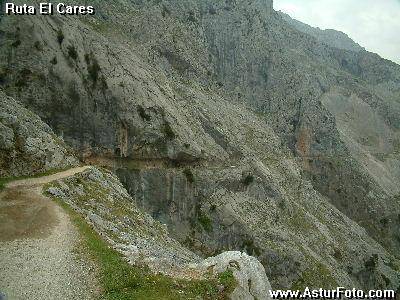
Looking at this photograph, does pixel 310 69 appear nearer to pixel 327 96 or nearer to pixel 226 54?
pixel 327 96

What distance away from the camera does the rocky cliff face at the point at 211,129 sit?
63812 millimetres

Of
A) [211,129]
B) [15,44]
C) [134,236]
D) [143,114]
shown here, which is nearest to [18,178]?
[134,236]

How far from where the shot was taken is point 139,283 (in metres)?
23.0

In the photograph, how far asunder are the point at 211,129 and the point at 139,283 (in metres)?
64.4

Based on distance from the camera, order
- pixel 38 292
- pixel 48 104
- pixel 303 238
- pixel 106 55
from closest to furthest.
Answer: pixel 38 292
pixel 48 104
pixel 106 55
pixel 303 238

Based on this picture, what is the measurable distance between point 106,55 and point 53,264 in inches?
2092

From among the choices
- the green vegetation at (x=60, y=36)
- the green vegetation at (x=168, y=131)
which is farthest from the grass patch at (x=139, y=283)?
the green vegetation at (x=168, y=131)

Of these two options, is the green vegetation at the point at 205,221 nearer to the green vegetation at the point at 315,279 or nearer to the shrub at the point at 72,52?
the green vegetation at the point at 315,279

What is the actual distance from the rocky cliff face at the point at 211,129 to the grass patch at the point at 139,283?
1557 inches

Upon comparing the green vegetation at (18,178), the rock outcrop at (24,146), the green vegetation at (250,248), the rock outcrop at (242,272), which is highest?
the rock outcrop at (24,146)

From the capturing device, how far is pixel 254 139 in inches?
3890

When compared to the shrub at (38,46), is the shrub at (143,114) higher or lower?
lower

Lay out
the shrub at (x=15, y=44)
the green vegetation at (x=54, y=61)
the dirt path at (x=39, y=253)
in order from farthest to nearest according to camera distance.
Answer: the green vegetation at (x=54, y=61) < the shrub at (x=15, y=44) < the dirt path at (x=39, y=253)

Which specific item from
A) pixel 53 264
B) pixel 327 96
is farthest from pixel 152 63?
pixel 327 96
